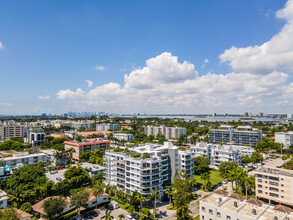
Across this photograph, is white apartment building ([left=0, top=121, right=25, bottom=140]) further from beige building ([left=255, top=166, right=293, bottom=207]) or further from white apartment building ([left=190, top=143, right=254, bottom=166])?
beige building ([left=255, top=166, right=293, bottom=207])

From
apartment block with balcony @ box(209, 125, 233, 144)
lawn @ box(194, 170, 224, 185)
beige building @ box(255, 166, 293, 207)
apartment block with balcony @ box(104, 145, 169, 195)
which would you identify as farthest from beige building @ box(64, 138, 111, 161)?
apartment block with balcony @ box(209, 125, 233, 144)

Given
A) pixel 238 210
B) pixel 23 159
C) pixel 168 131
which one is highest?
pixel 168 131

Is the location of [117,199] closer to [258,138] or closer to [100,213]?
[100,213]

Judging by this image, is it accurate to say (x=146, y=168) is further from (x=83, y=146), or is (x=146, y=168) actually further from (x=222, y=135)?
(x=222, y=135)

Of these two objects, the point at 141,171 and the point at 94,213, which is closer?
the point at 94,213

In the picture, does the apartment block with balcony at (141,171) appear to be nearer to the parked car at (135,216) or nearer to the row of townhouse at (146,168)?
the row of townhouse at (146,168)

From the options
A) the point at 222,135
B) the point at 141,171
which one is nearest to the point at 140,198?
the point at 141,171

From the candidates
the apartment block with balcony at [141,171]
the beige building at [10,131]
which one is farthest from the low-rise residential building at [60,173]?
the beige building at [10,131]
